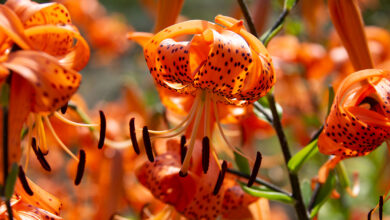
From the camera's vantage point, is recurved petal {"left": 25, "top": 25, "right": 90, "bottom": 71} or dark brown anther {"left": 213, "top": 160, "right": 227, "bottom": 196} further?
dark brown anther {"left": 213, "top": 160, "right": 227, "bottom": 196}

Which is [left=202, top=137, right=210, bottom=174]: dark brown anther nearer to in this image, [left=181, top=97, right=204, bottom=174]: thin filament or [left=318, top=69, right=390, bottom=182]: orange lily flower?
[left=181, top=97, right=204, bottom=174]: thin filament

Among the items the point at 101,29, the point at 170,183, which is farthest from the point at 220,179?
the point at 101,29

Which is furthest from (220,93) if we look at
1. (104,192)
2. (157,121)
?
(104,192)

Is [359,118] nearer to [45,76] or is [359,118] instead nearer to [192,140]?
[192,140]

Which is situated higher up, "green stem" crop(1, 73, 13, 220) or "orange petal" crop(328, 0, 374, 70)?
"orange petal" crop(328, 0, 374, 70)

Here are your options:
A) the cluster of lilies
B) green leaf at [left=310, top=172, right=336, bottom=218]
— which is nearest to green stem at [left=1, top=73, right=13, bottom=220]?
the cluster of lilies

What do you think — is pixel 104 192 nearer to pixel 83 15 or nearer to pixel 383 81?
pixel 383 81
